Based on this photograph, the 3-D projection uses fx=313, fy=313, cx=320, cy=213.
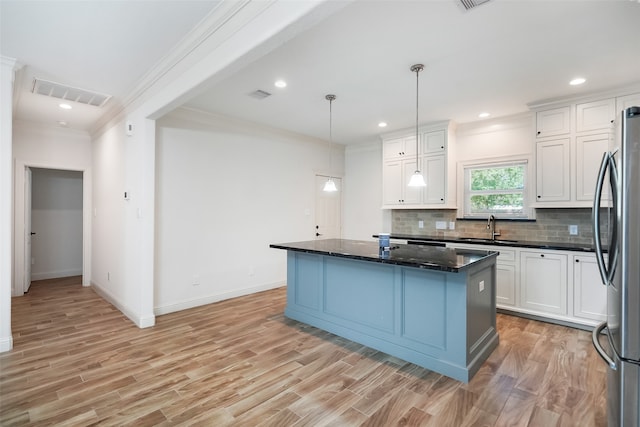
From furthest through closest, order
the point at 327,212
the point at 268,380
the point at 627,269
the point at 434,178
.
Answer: the point at 327,212 < the point at 434,178 < the point at 268,380 < the point at 627,269

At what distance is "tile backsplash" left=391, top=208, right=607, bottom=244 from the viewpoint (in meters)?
3.97

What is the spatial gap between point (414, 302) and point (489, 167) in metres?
3.03

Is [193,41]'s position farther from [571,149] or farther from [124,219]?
[571,149]

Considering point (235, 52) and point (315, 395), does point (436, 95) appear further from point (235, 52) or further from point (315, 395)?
point (315, 395)

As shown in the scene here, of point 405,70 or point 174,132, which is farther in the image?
point 174,132

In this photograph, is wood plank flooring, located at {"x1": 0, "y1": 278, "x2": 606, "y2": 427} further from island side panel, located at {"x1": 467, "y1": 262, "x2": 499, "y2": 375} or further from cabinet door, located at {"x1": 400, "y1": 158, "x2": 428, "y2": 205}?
cabinet door, located at {"x1": 400, "y1": 158, "x2": 428, "y2": 205}

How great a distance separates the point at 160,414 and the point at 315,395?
1039mm

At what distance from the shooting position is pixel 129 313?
3861mm

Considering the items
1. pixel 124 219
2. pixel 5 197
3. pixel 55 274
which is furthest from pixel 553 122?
pixel 55 274

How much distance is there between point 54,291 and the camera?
5.09 metres

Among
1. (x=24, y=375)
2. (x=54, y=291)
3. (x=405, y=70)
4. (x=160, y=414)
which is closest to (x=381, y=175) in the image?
(x=405, y=70)

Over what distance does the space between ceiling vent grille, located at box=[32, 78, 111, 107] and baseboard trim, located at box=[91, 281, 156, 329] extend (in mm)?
2600

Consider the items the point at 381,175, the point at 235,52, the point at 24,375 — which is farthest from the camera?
the point at 381,175

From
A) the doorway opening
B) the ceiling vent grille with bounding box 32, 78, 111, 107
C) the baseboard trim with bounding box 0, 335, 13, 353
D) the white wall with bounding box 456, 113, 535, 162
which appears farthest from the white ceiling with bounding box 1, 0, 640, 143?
the baseboard trim with bounding box 0, 335, 13, 353
